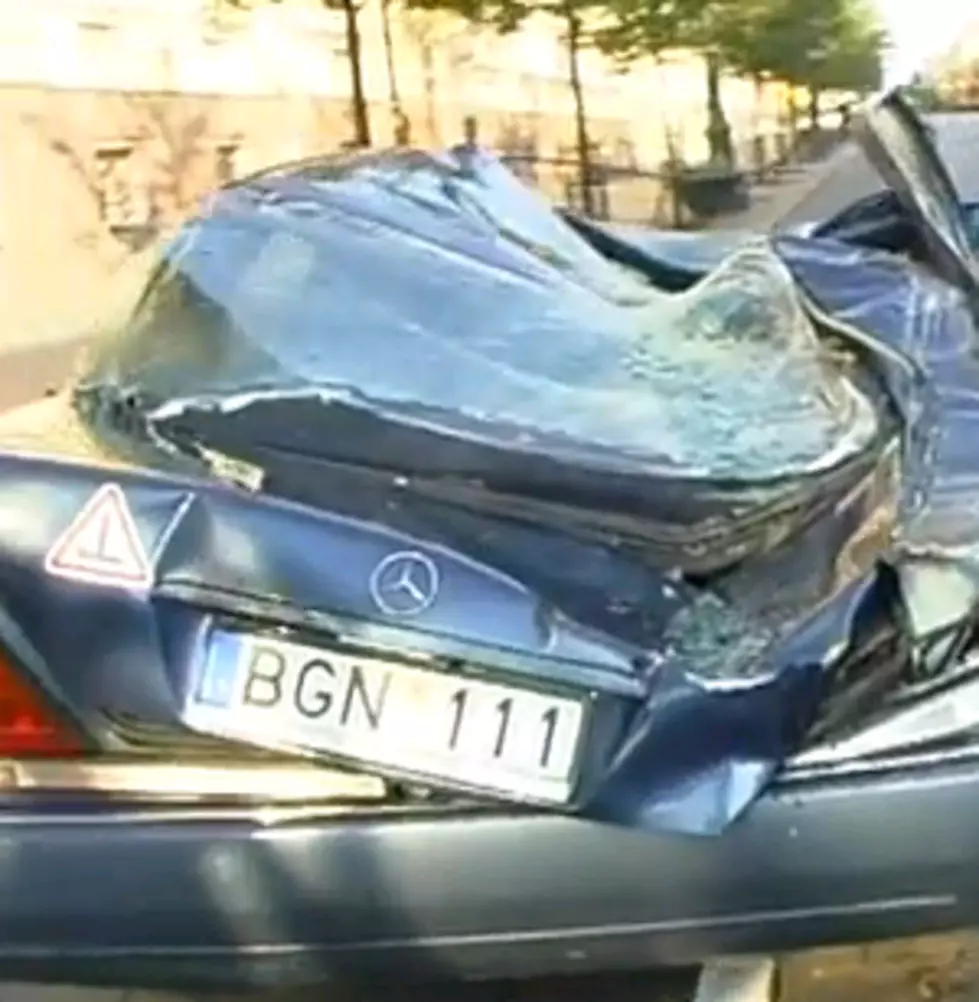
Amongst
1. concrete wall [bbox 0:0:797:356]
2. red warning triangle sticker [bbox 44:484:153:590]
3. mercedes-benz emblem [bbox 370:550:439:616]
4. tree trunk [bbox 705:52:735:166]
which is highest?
red warning triangle sticker [bbox 44:484:153:590]

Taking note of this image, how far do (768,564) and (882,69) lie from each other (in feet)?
157

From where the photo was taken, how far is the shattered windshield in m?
3.03

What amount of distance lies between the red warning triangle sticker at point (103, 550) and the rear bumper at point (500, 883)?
314mm

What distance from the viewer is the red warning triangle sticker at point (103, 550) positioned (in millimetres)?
2799

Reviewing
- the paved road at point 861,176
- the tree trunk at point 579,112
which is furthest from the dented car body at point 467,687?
the tree trunk at point 579,112

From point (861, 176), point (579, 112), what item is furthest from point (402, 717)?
point (579, 112)

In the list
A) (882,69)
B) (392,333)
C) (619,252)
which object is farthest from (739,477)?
(882,69)

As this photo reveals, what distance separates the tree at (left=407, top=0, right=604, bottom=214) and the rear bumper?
15.6 meters

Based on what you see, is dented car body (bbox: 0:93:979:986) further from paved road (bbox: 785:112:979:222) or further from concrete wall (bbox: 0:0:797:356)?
concrete wall (bbox: 0:0:797:356)

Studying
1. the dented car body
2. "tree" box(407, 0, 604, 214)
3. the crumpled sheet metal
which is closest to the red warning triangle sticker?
the dented car body

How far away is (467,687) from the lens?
8.98 ft

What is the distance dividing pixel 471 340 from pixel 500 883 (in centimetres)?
85

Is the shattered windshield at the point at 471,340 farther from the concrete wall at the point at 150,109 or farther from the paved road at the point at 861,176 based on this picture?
the concrete wall at the point at 150,109

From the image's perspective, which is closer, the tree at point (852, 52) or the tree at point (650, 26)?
the tree at point (650, 26)
